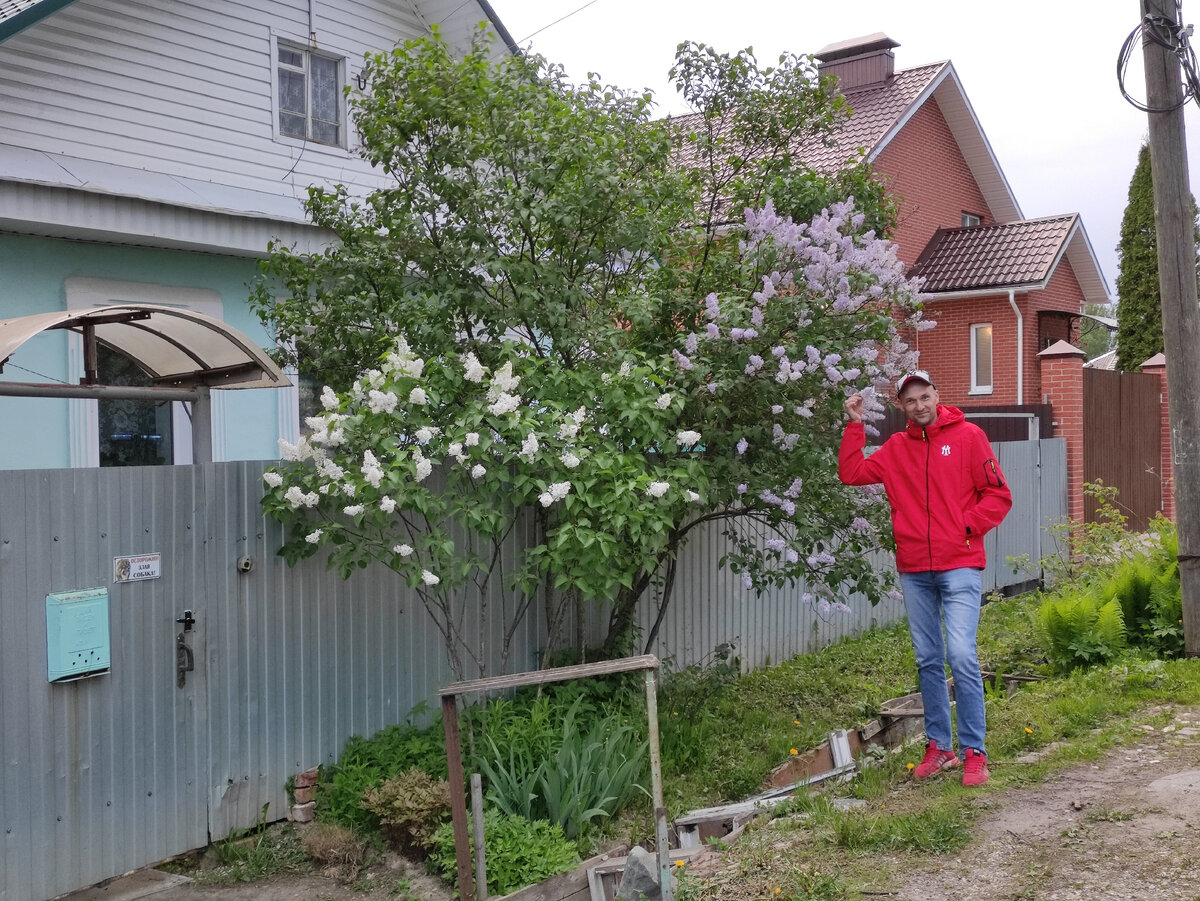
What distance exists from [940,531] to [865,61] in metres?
19.7

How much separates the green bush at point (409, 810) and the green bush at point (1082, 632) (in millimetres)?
4687

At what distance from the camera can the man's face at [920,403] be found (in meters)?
5.43

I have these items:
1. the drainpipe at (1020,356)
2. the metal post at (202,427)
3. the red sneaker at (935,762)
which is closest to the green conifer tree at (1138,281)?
the drainpipe at (1020,356)

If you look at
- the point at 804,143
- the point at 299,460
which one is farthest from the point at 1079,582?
the point at 299,460

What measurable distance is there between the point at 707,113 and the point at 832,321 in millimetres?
2155

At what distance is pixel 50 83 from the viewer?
8.82 meters

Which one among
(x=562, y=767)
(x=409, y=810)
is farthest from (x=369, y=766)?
(x=562, y=767)

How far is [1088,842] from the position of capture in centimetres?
446

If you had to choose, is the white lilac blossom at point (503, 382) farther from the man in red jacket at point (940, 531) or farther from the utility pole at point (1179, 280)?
the utility pole at point (1179, 280)

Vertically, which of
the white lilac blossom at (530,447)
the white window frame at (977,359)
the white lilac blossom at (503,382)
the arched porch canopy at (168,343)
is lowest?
the white lilac blossom at (530,447)

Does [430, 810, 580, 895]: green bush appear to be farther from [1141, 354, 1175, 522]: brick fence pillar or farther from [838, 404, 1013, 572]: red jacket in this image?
[1141, 354, 1175, 522]: brick fence pillar

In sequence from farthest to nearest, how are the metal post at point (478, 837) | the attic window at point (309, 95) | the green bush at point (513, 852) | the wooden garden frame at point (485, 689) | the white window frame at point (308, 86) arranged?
1. the attic window at point (309, 95)
2. the white window frame at point (308, 86)
3. the green bush at point (513, 852)
4. the metal post at point (478, 837)
5. the wooden garden frame at point (485, 689)

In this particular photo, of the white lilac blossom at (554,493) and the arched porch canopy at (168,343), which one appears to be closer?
the arched porch canopy at (168,343)

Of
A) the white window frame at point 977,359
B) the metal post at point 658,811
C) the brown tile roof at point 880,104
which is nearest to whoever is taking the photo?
the metal post at point 658,811
